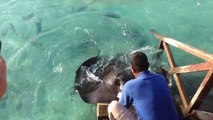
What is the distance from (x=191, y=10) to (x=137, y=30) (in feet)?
7.06

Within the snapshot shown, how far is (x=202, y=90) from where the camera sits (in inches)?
218

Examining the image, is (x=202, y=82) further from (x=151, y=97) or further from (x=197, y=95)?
(x=151, y=97)

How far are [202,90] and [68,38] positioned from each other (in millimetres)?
5480

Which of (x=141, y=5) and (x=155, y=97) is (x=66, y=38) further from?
(x=155, y=97)

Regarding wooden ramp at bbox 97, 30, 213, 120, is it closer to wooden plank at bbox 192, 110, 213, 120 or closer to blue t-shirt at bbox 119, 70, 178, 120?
wooden plank at bbox 192, 110, 213, 120

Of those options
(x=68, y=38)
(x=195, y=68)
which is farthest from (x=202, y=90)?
(x=68, y=38)

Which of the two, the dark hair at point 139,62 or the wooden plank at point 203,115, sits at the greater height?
the dark hair at point 139,62

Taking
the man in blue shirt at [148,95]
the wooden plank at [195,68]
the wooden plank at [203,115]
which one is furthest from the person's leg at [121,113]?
the wooden plank at [195,68]

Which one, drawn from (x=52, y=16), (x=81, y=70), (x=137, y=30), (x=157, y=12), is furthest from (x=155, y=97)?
(x=52, y=16)

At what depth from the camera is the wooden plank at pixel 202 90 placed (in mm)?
5363

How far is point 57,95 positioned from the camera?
8.12 meters

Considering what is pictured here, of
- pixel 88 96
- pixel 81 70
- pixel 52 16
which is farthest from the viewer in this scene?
pixel 52 16

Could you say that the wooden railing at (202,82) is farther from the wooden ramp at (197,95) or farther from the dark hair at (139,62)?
the dark hair at (139,62)

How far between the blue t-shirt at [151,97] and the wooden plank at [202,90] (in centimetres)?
96
